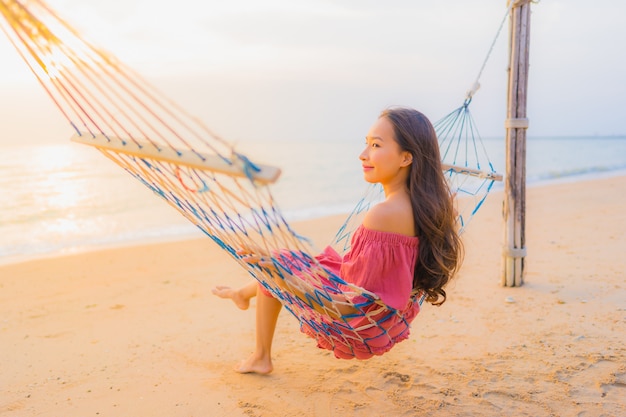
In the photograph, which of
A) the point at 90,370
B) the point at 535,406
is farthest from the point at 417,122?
the point at 90,370

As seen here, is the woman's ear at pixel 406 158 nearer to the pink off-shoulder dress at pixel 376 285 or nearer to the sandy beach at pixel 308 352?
the pink off-shoulder dress at pixel 376 285

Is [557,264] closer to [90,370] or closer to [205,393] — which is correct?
[205,393]

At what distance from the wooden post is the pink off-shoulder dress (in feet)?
5.18

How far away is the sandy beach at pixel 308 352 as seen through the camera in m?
2.17

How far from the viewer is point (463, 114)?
3.11 meters

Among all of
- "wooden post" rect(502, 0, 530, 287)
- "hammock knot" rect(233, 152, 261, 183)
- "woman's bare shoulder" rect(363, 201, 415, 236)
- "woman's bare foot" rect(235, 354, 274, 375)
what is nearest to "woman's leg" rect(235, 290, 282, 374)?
"woman's bare foot" rect(235, 354, 274, 375)

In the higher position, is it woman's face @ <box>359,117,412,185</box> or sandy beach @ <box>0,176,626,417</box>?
woman's face @ <box>359,117,412,185</box>

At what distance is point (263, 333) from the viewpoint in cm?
235

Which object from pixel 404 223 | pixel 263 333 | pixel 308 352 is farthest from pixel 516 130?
pixel 263 333

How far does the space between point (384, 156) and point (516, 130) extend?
1553 mm

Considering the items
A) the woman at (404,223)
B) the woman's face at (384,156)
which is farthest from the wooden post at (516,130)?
the woman's face at (384,156)

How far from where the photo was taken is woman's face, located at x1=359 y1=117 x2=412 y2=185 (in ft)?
6.53

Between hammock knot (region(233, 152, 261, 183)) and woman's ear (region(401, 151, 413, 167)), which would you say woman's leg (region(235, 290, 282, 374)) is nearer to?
woman's ear (region(401, 151, 413, 167))

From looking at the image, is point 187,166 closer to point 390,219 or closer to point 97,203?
point 390,219
